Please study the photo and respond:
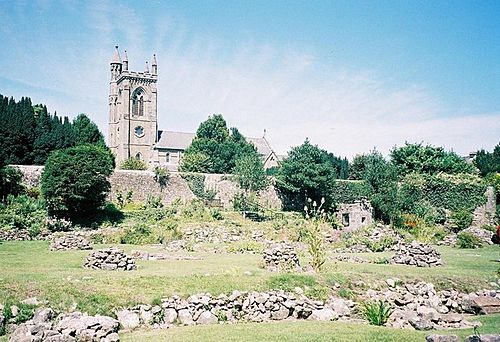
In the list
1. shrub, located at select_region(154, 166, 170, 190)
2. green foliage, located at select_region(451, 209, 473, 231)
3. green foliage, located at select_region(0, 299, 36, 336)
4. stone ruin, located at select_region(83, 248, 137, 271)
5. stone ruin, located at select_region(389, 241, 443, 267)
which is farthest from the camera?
shrub, located at select_region(154, 166, 170, 190)

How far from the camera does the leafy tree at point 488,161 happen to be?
42.5 m

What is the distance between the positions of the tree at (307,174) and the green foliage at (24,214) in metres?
17.8

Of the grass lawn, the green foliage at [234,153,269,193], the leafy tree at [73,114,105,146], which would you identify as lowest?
the grass lawn

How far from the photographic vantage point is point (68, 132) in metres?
43.4

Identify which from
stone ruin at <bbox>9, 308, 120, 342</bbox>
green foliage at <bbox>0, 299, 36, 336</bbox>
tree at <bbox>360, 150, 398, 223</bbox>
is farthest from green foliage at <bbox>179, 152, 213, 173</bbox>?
stone ruin at <bbox>9, 308, 120, 342</bbox>

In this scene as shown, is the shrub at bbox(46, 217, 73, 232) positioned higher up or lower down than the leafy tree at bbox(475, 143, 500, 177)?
lower down

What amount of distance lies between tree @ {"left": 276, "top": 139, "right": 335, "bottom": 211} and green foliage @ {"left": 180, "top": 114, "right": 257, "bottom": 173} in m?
14.8

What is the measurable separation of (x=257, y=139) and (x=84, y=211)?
43.9m

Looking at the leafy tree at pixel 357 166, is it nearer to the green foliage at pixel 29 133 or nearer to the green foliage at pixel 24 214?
the green foliage at pixel 29 133

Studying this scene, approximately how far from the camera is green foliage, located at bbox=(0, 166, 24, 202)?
2988 centimetres

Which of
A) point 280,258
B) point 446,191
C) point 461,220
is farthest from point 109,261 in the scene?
point 446,191

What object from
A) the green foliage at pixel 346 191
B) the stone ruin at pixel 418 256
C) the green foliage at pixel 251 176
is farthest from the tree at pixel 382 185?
the stone ruin at pixel 418 256

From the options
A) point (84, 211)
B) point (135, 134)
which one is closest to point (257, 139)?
point (135, 134)

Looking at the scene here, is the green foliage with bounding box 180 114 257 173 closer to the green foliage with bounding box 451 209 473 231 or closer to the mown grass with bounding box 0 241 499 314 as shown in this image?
the green foliage with bounding box 451 209 473 231
